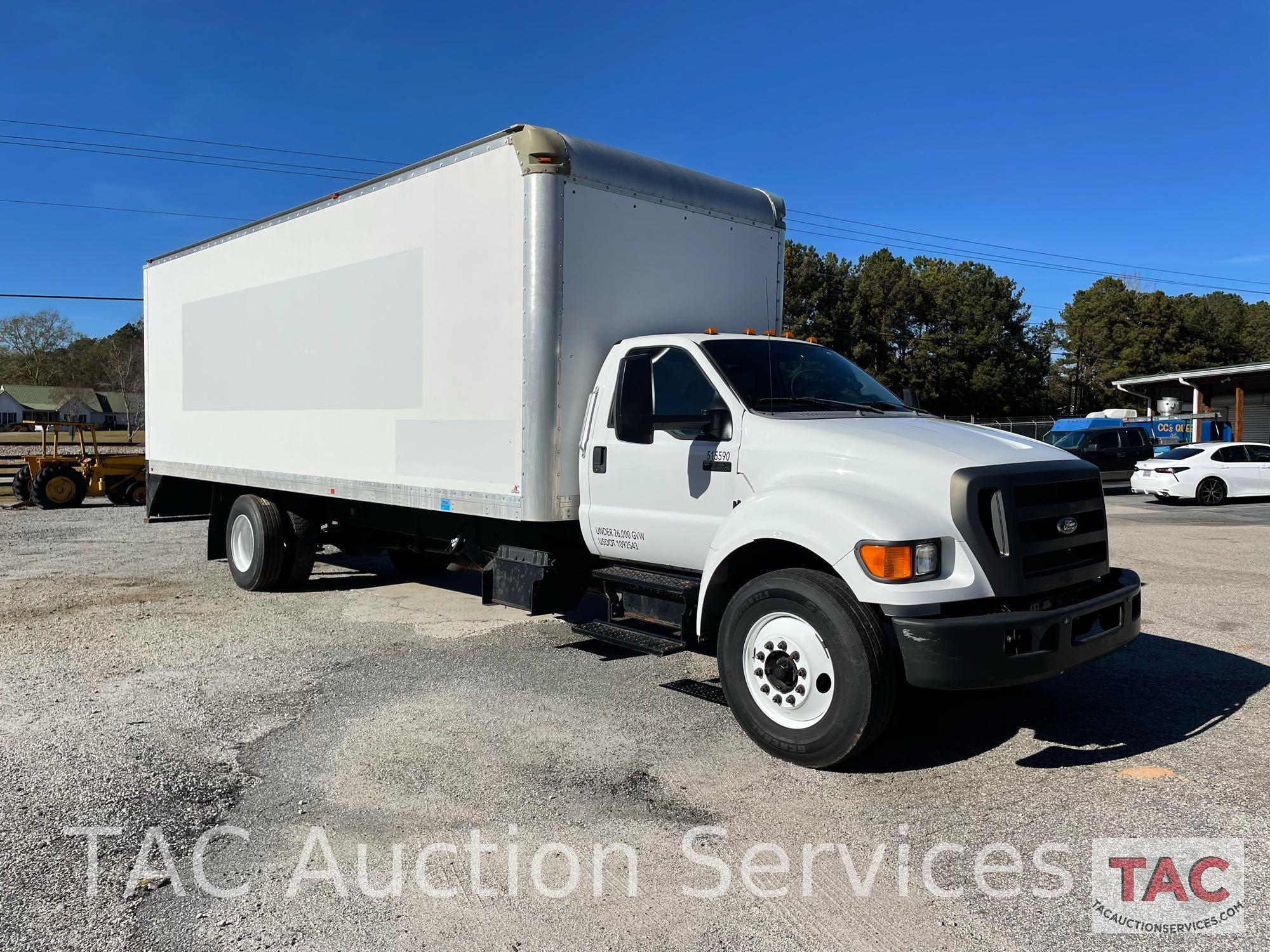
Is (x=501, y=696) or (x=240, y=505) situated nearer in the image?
(x=501, y=696)

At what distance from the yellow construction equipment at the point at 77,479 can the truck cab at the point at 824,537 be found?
17750mm

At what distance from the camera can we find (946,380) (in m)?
54.1

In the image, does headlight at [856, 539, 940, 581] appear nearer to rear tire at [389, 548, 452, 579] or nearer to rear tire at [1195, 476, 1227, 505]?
rear tire at [389, 548, 452, 579]

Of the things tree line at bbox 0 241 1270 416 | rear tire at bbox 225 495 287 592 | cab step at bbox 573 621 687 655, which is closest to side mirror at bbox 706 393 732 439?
cab step at bbox 573 621 687 655

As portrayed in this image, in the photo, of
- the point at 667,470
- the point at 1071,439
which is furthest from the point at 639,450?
the point at 1071,439

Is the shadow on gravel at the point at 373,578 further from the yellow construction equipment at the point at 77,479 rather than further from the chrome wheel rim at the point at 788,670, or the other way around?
the yellow construction equipment at the point at 77,479

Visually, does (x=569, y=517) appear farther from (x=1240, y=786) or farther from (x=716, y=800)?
(x=1240, y=786)

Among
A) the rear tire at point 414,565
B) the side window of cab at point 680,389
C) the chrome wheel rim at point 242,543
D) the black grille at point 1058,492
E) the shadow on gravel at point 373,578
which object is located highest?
the side window of cab at point 680,389

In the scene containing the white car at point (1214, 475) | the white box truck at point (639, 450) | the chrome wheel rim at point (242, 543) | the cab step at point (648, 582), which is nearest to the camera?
the white box truck at point (639, 450)

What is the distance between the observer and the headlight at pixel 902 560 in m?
4.24

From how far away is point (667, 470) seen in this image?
5.61 metres

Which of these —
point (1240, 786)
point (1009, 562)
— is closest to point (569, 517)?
point (1009, 562)

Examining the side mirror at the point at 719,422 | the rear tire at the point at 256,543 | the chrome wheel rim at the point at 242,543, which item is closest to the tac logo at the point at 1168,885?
the side mirror at the point at 719,422

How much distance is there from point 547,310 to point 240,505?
517cm
